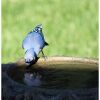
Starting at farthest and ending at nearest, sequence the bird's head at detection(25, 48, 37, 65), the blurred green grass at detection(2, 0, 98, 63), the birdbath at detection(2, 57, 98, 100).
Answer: the blurred green grass at detection(2, 0, 98, 63) < the bird's head at detection(25, 48, 37, 65) < the birdbath at detection(2, 57, 98, 100)

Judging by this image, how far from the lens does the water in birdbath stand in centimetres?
274

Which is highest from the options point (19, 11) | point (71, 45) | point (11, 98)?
point (19, 11)

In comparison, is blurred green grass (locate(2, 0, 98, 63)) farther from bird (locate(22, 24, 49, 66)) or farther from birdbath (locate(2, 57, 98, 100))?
bird (locate(22, 24, 49, 66))

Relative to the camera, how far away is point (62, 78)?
9.45ft

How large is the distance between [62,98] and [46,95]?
0.25 ft

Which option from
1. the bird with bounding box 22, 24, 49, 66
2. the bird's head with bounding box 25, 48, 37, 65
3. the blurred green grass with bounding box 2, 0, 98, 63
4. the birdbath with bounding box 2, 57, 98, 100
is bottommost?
the birdbath with bounding box 2, 57, 98, 100

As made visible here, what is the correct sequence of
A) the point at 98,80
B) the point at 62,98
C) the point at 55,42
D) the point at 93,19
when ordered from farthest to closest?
the point at 93,19, the point at 55,42, the point at 98,80, the point at 62,98

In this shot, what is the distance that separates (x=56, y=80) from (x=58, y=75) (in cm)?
10

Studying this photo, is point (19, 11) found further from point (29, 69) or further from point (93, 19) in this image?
point (29, 69)

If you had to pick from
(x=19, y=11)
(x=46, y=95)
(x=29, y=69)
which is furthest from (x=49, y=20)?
(x=46, y=95)

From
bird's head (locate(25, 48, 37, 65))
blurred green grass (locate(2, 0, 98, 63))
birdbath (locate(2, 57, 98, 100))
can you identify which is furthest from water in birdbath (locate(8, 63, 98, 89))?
blurred green grass (locate(2, 0, 98, 63))

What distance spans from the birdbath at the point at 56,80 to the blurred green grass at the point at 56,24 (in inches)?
71.5

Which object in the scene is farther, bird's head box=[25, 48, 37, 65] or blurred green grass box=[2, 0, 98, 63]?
blurred green grass box=[2, 0, 98, 63]

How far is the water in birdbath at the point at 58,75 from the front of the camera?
2737 mm
